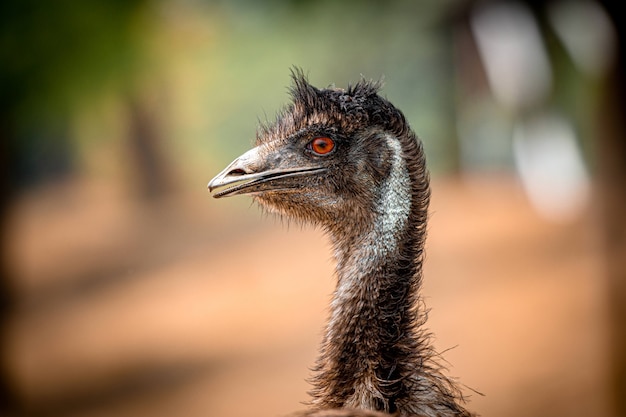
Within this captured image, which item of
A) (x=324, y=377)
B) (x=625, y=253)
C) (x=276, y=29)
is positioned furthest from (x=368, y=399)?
(x=276, y=29)

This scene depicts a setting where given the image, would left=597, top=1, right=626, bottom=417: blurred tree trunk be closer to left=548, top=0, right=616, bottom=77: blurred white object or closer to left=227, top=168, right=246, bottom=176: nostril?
left=548, top=0, right=616, bottom=77: blurred white object

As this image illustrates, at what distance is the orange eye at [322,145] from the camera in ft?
8.26

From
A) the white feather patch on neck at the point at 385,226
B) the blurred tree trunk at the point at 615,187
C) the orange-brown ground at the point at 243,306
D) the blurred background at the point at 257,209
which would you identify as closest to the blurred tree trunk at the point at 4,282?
the blurred background at the point at 257,209

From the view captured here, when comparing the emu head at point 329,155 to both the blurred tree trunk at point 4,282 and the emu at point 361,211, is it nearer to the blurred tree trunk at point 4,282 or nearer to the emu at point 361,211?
the emu at point 361,211

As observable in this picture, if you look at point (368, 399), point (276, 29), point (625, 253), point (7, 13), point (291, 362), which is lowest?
point (291, 362)

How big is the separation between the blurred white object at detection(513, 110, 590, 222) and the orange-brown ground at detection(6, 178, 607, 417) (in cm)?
24

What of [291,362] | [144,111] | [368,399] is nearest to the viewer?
[368,399]

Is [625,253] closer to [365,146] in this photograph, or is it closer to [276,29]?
[276,29]

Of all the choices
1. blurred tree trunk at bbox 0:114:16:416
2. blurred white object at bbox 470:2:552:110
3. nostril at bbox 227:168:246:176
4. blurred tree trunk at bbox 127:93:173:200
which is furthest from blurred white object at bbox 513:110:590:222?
nostril at bbox 227:168:246:176

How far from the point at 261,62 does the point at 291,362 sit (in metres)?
4.68

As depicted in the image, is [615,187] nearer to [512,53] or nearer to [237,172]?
[237,172]

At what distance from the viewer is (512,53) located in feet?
36.9

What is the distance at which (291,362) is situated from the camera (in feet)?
22.3

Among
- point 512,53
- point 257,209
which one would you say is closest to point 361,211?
point 257,209
